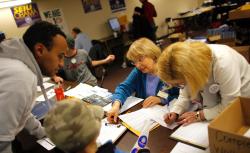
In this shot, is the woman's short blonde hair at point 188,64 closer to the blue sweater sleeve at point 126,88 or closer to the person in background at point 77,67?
the blue sweater sleeve at point 126,88

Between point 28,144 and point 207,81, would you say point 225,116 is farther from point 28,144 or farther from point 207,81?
point 28,144

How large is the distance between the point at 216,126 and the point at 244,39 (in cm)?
217

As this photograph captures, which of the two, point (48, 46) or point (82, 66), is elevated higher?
point (48, 46)

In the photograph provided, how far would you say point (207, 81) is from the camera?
1.28 metres

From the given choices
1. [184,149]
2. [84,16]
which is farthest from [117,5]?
[184,149]

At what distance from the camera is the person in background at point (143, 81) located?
1759 millimetres

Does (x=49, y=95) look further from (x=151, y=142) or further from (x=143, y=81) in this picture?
(x=151, y=142)

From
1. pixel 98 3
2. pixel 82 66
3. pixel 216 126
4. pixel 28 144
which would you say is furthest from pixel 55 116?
pixel 98 3

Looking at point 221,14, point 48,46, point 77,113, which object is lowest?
point 221,14

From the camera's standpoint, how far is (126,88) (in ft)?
6.66

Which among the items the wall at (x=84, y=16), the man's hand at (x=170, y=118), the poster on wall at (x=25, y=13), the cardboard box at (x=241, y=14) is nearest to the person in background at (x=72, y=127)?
the man's hand at (x=170, y=118)

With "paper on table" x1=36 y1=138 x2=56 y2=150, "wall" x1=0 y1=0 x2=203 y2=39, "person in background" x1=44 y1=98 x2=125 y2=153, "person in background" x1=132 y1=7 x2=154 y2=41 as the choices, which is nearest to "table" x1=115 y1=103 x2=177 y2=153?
"paper on table" x1=36 y1=138 x2=56 y2=150

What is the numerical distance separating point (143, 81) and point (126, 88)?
16 centimetres

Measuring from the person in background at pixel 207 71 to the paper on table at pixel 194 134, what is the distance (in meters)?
0.05
